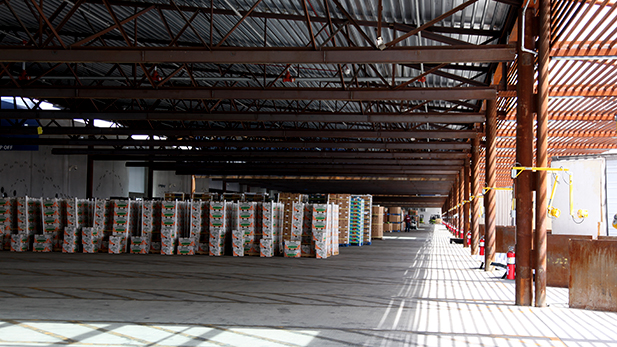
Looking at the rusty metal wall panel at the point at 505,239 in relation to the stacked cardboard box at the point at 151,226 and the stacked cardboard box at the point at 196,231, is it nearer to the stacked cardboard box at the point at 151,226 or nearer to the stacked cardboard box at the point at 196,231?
the stacked cardboard box at the point at 196,231

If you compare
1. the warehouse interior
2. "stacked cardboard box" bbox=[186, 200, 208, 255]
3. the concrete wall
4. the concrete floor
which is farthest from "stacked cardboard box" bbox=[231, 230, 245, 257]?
the concrete wall

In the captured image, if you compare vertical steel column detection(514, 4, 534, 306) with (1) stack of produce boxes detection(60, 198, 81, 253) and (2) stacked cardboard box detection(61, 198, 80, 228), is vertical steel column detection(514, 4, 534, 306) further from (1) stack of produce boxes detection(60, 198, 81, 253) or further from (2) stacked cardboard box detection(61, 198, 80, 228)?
(2) stacked cardboard box detection(61, 198, 80, 228)

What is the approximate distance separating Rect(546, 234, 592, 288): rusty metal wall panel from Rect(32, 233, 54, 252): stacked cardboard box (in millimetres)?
16678

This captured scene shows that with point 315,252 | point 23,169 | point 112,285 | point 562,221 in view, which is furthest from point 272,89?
Result: point 23,169

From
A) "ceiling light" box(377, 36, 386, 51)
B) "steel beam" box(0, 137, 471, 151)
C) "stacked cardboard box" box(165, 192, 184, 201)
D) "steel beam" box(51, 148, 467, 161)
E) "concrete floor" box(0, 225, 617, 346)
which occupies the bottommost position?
"concrete floor" box(0, 225, 617, 346)

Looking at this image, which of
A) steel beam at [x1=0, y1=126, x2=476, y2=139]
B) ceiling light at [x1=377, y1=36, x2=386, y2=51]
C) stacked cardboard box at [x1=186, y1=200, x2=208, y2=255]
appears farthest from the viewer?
steel beam at [x1=0, y1=126, x2=476, y2=139]

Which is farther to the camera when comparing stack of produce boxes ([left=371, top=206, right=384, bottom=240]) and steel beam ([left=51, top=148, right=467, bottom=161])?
stack of produce boxes ([left=371, top=206, right=384, bottom=240])

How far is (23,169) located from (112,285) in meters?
18.8

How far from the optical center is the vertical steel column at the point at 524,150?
10617 millimetres

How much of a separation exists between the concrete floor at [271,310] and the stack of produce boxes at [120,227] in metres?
4.04

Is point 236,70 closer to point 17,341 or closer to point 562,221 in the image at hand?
point 562,221

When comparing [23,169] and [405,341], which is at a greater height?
[23,169]

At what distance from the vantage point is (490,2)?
12195 mm

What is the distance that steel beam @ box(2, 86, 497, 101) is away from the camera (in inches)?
645
